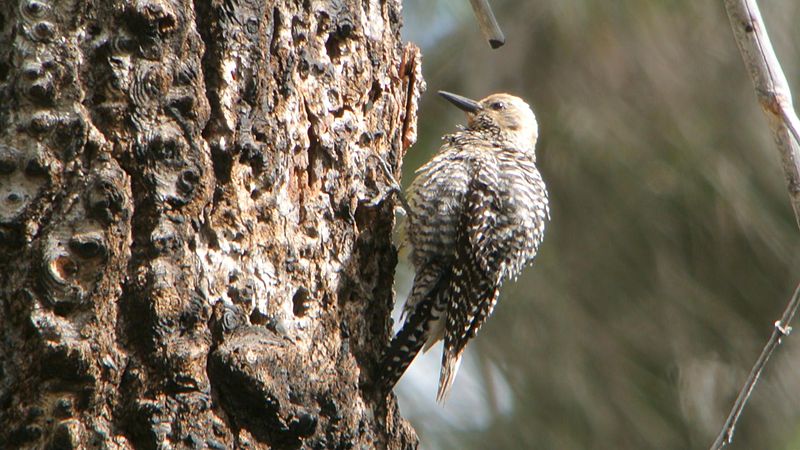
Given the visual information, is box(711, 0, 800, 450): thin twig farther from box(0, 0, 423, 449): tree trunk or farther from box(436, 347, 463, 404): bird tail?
box(436, 347, 463, 404): bird tail

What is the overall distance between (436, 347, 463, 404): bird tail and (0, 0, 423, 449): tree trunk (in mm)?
1074

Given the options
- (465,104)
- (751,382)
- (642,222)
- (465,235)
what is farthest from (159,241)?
(642,222)

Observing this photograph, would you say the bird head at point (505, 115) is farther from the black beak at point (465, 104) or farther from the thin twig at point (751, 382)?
the thin twig at point (751, 382)

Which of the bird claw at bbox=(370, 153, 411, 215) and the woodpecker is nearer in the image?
the bird claw at bbox=(370, 153, 411, 215)

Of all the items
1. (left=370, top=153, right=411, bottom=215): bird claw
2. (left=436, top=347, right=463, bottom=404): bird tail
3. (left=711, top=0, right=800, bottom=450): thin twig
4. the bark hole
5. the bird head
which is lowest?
(left=436, top=347, right=463, bottom=404): bird tail

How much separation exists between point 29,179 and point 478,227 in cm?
203

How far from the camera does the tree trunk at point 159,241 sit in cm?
193

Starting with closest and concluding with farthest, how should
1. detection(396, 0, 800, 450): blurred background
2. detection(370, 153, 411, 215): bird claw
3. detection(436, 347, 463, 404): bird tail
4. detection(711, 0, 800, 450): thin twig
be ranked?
detection(711, 0, 800, 450): thin twig, detection(370, 153, 411, 215): bird claw, detection(436, 347, 463, 404): bird tail, detection(396, 0, 800, 450): blurred background

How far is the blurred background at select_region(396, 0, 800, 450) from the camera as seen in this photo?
4.21 m

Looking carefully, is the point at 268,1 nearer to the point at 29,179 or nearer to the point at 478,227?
the point at 29,179

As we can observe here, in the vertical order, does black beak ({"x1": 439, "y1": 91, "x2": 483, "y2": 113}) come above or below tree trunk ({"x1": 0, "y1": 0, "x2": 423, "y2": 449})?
below

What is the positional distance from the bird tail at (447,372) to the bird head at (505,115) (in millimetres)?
1144

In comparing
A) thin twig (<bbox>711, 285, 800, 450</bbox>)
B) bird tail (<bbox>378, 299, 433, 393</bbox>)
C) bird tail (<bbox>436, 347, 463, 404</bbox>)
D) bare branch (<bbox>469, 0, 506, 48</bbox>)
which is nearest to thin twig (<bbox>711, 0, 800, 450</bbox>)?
thin twig (<bbox>711, 285, 800, 450</bbox>)

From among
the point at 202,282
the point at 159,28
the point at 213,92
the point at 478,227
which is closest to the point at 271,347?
the point at 202,282
